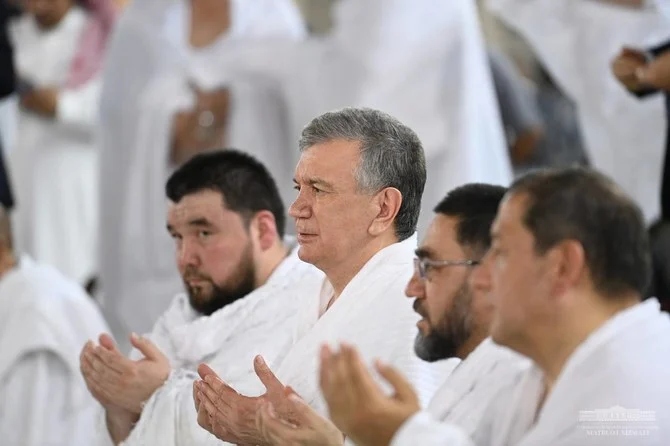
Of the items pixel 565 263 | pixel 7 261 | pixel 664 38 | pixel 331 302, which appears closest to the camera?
pixel 565 263

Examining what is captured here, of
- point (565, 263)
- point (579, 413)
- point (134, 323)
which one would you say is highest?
point (565, 263)

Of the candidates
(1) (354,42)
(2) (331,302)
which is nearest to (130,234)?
(1) (354,42)

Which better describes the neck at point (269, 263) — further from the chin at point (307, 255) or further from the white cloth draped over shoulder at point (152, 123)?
the white cloth draped over shoulder at point (152, 123)

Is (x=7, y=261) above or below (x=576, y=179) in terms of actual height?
below

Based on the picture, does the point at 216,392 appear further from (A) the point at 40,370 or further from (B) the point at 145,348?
(A) the point at 40,370

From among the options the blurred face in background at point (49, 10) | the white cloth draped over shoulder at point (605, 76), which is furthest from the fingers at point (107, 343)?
the blurred face in background at point (49, 10)

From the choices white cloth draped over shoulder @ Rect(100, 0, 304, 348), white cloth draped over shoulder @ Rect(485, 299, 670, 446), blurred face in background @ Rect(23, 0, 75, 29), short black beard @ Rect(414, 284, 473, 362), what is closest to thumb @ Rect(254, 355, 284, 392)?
short black beard @ Rect(414, 284, 473, 362)

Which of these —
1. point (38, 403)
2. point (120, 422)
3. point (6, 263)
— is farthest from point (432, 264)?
point (6, 263)

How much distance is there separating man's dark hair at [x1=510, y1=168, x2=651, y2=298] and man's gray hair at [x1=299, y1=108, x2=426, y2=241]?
78 cm

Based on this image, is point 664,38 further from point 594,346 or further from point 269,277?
point 594,346

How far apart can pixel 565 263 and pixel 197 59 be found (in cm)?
476

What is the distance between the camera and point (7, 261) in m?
5.46

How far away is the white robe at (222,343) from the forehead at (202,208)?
0.73 feet

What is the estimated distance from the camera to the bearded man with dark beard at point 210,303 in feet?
12.4
